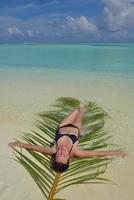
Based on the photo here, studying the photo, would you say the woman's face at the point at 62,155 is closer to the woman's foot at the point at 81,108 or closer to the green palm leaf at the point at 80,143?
the green palm leaf at the point at 80,143

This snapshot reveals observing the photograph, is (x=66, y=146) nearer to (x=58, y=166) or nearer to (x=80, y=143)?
(x=80, y=143)

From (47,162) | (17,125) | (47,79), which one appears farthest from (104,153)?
(47,79)

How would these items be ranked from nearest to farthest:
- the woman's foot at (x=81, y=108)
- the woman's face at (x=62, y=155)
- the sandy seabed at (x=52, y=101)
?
the woman's face at (x=62, y=155) → the sandy seabed at (x=52, y=101) → the woman's foot at (x=81, y=108)

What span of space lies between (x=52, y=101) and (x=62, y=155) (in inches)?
164

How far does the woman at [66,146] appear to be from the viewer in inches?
117

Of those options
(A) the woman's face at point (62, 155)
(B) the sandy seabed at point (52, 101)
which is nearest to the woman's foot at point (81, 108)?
(A) the woman's face at point (62, 155)

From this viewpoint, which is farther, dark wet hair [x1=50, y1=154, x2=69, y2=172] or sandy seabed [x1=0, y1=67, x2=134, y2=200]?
sandy seabed [x1=0, y1=67, x2=134, y2=200]

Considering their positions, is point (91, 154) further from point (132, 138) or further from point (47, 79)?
point (47, 79)

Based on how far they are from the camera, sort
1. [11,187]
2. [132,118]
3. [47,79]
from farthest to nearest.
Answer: [47,79] < [132,118] < [11,187]

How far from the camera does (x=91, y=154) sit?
10.1 feet

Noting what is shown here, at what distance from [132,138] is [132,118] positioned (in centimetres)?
101


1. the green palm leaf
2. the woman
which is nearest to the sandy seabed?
the green palm leaf

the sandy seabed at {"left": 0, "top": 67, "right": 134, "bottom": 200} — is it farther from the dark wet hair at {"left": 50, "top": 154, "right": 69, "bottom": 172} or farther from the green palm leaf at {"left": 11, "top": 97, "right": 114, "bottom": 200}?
the dark wet hair at {"left": 50, "top": 154, "right": 69, "bottom": 172}

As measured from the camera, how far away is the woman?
2.98 metres
